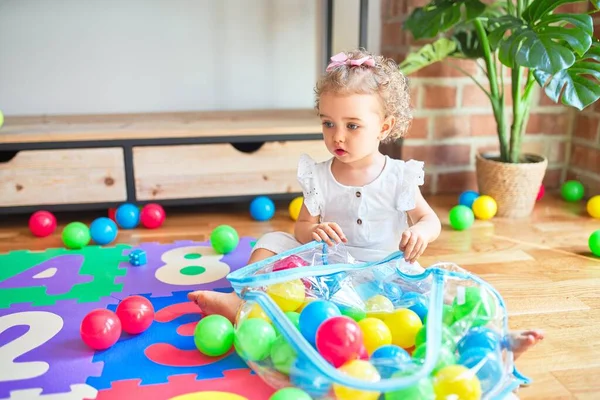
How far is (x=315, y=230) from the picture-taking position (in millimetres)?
1217

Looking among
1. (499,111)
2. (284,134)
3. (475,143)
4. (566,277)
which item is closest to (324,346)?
(566,277)

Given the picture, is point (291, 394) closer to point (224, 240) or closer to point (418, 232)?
point (418, 232)

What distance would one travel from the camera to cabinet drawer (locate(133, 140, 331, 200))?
1.90 metres

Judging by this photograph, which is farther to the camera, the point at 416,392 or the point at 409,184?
the point at 409,184

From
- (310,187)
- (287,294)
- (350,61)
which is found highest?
(350,61)

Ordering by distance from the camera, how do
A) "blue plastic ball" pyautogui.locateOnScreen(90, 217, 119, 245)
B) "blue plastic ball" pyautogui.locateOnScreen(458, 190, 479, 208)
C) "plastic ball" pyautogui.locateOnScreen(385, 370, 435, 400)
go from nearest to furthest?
"plastic ball" pyautogui.locateOnScreen(385, 370, 435, 400), "blue plastic ball" pyautogui.locateOnScreen(90, 217, 119, 245), "blue plastic ball" pyautogui.locateOnScreen(458, 190, 479, 208)

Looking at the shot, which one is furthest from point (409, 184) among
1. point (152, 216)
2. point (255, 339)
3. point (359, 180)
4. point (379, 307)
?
point (152, 216)

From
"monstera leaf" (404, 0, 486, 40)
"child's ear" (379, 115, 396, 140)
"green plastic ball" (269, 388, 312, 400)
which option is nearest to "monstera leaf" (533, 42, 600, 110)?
"monstera leaf" (404, 0, 486, 40)

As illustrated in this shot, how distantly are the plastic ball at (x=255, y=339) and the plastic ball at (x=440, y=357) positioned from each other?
0.81 feet

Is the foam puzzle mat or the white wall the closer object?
the foam puzzle mat

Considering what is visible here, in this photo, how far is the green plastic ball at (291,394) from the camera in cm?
90

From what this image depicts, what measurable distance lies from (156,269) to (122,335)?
1.17ft

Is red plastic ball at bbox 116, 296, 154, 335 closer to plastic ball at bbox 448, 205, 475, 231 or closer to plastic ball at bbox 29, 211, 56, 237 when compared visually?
plastic ball at bbox 29, 211, 56, 237

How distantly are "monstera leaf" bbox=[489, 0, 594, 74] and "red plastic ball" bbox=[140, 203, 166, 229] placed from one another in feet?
3.63
